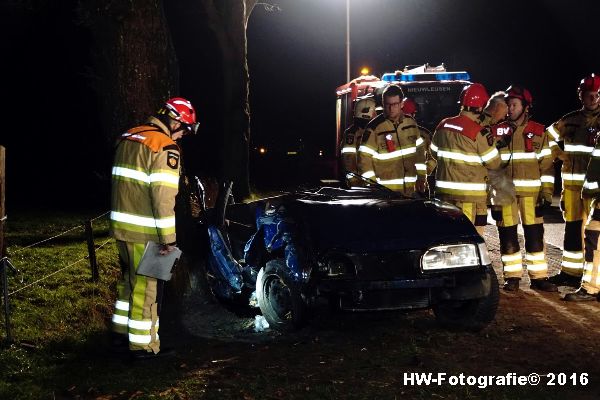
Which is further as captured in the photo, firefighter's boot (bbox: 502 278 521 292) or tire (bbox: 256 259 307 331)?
firefighter's boot (bbox: 502 278 521 292)

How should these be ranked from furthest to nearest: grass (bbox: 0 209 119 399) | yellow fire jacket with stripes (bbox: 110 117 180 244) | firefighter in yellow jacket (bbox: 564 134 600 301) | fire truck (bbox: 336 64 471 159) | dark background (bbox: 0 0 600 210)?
dark background (bbox: 0 0 600 210), fire truck (bbox: 336 64 471 159), firefighter in yellow jacket (bbox: 564 134 600 301), yellow fire jacket with stripes (bbox: 110 117 180 244), grass (bbox: 0 209 119 399)

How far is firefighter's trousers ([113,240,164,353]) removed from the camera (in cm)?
561

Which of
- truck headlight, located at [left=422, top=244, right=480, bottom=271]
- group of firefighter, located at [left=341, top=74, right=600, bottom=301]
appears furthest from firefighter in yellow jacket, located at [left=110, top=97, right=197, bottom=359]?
group of firefighter, located at [left=341, top=74, right=600, bottom=301]

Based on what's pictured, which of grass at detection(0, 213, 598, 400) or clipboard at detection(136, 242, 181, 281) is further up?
clipboard at detection(136, 242, 181, 281)

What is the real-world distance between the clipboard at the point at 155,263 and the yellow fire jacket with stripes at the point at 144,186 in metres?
0.09

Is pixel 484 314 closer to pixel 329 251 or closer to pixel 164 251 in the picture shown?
pixel 329 251

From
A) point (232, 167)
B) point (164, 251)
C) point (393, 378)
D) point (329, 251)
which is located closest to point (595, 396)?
point (393, 378)

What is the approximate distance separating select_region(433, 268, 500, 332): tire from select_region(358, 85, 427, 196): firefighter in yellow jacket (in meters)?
2.91

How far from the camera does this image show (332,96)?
4847 centimetres

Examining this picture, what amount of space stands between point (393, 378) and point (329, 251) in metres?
1.09

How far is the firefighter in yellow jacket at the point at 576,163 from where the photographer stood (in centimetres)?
793

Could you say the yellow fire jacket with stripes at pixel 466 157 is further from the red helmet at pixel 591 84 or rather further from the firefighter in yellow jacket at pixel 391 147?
the firefighter in yellow jacket at pixel 391 147

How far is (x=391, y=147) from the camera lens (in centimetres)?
897

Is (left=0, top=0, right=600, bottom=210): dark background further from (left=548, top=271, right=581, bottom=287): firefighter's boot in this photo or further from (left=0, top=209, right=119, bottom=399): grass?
(left=548, top=271, right=581, bottom=287): firefighter's boot
